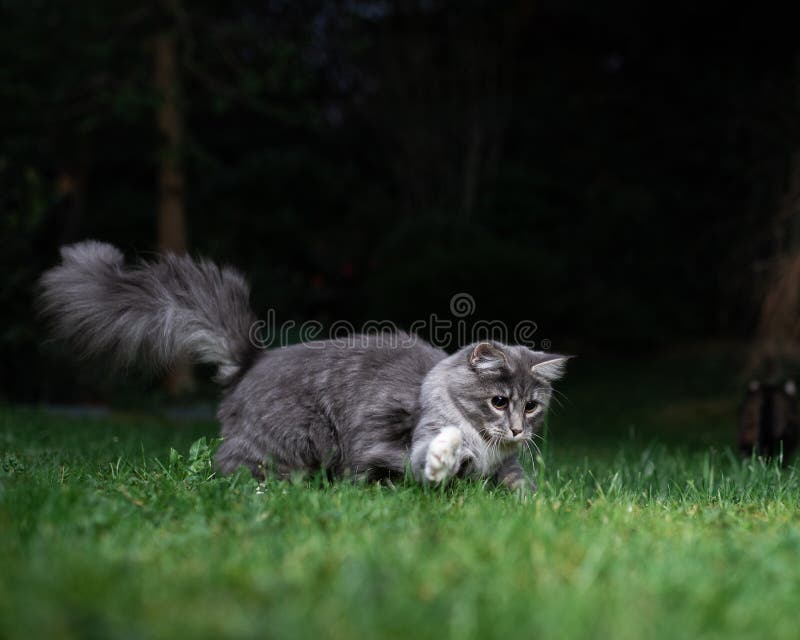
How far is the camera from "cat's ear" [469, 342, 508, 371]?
3.64 m

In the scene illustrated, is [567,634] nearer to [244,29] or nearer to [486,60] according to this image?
[244,29]

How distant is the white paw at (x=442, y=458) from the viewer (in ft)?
10.4

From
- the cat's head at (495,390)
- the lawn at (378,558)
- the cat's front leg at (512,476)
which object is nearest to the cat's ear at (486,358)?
the cat's head at (495,390)

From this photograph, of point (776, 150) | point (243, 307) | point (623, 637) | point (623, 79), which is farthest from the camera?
point (623, 79)

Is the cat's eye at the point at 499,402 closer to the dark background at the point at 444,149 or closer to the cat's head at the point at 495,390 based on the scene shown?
the cat's head at the point at 495,390

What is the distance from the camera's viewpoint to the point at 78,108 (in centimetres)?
1036

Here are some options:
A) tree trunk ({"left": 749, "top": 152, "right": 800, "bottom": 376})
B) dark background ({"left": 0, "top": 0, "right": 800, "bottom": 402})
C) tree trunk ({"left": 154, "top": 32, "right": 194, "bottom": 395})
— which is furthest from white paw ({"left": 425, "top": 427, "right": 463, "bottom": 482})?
tree trunk ({"left": 154, "top": 32, "right": 194, "bottom": 395})

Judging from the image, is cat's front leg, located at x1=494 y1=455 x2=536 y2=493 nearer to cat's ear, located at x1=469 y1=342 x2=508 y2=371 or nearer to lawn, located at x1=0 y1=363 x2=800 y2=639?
lawn, located at x1=0 y1=363 x2=800 y2=639

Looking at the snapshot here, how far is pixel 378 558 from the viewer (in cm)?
207

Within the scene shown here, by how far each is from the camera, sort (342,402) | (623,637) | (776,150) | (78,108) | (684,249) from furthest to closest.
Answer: (684,249), (776,150), (78,108), (342,402), (623,637)

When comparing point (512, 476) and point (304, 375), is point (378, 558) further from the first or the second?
point (304, 375)

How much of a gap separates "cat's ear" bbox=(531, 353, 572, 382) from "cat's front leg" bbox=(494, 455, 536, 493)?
40cm

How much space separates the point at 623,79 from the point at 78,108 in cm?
944

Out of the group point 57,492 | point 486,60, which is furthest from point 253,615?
point 486,60
